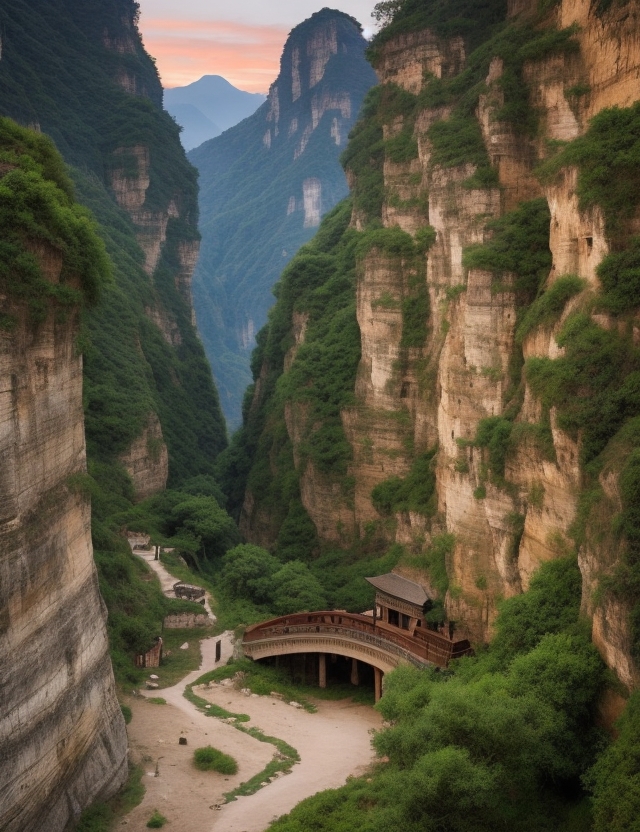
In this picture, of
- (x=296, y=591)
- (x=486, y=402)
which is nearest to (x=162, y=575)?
(x=296, y=591)

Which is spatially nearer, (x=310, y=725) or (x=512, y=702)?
(x=512, y=702)

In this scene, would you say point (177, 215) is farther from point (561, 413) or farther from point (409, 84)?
point (561, 413)

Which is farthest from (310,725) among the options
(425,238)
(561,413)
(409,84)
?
(409,84)

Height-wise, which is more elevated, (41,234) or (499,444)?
(41,234)

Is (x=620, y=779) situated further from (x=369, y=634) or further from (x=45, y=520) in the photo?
(x=369, y=634)

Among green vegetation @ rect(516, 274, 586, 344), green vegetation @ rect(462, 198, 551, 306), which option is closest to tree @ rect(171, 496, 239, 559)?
green vegetation @ rect(462, 198, 551, 306)

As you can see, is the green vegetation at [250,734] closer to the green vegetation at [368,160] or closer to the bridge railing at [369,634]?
the bridge railing at [369,634]
